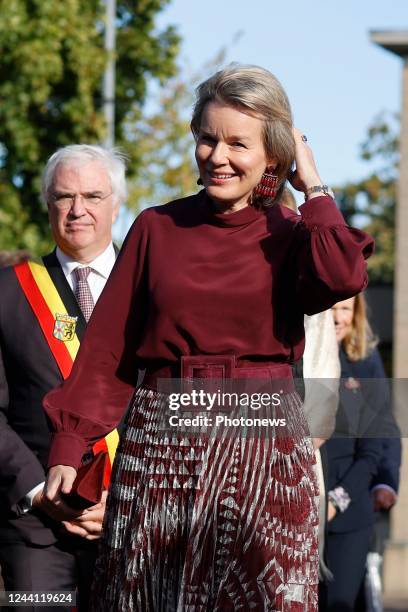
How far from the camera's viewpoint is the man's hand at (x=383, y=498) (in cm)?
670

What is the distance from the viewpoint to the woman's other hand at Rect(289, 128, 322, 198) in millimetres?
3367

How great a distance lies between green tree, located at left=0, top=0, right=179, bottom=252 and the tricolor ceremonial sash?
995 centimetres

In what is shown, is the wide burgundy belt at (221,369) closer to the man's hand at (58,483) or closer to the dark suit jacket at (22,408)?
the man's hand at (58,483)

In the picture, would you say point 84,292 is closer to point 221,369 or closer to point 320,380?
point 320,380

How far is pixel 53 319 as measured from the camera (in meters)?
4.75

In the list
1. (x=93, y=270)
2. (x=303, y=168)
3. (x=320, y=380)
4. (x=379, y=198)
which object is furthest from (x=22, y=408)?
(x=379, y=198)

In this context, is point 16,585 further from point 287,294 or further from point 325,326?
point 287,294

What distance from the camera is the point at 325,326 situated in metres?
5.00

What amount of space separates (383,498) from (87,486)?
11.3 feet

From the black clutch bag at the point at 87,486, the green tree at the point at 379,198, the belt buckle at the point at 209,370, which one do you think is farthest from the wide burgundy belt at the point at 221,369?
the green tree at the point at 379,198

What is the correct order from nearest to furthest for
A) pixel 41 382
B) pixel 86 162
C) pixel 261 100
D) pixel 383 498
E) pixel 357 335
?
pixel 261 100 < pixel 41 382 < pixel 86 162 < pixel 357 335 < pixel 383 498

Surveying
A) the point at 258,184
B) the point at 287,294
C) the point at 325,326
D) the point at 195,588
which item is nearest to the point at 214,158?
the point at 258,184

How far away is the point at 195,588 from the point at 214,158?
979 millimetres

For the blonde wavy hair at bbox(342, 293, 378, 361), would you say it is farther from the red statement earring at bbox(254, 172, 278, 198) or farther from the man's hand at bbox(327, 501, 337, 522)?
the red statement earring at bbox(254, 172, 278, 198)
